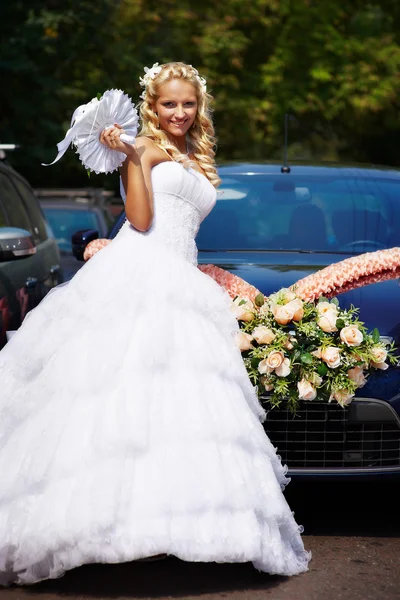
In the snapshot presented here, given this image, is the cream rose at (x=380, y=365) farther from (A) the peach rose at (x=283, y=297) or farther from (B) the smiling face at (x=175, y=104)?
(B) the smiling face at (x=175, y=104)

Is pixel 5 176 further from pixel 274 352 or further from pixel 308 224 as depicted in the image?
pixel 274 352

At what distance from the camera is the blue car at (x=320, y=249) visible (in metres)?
5.34

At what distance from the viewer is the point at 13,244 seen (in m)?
6.62

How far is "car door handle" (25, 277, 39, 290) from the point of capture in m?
7.58

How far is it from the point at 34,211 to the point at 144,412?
477 cm

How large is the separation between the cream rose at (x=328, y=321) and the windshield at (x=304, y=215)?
4.66ft

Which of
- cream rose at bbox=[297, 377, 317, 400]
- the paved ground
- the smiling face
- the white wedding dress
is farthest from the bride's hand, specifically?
the paved ground

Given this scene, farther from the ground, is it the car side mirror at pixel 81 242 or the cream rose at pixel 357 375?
the car side mirror at pixel 81 242

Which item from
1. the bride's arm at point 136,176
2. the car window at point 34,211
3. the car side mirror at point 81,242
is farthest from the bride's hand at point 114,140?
the car window at point 34,211

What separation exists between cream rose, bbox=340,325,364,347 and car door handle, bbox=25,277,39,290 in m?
2.91

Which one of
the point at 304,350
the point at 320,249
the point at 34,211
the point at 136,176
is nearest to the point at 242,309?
the point at 304,350

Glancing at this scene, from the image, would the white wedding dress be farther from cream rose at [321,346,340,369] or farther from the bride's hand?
cream rose at [321,346,340,369]

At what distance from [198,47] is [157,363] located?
29428 millimetres

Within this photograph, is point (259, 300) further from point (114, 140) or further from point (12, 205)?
point (12, 205)
